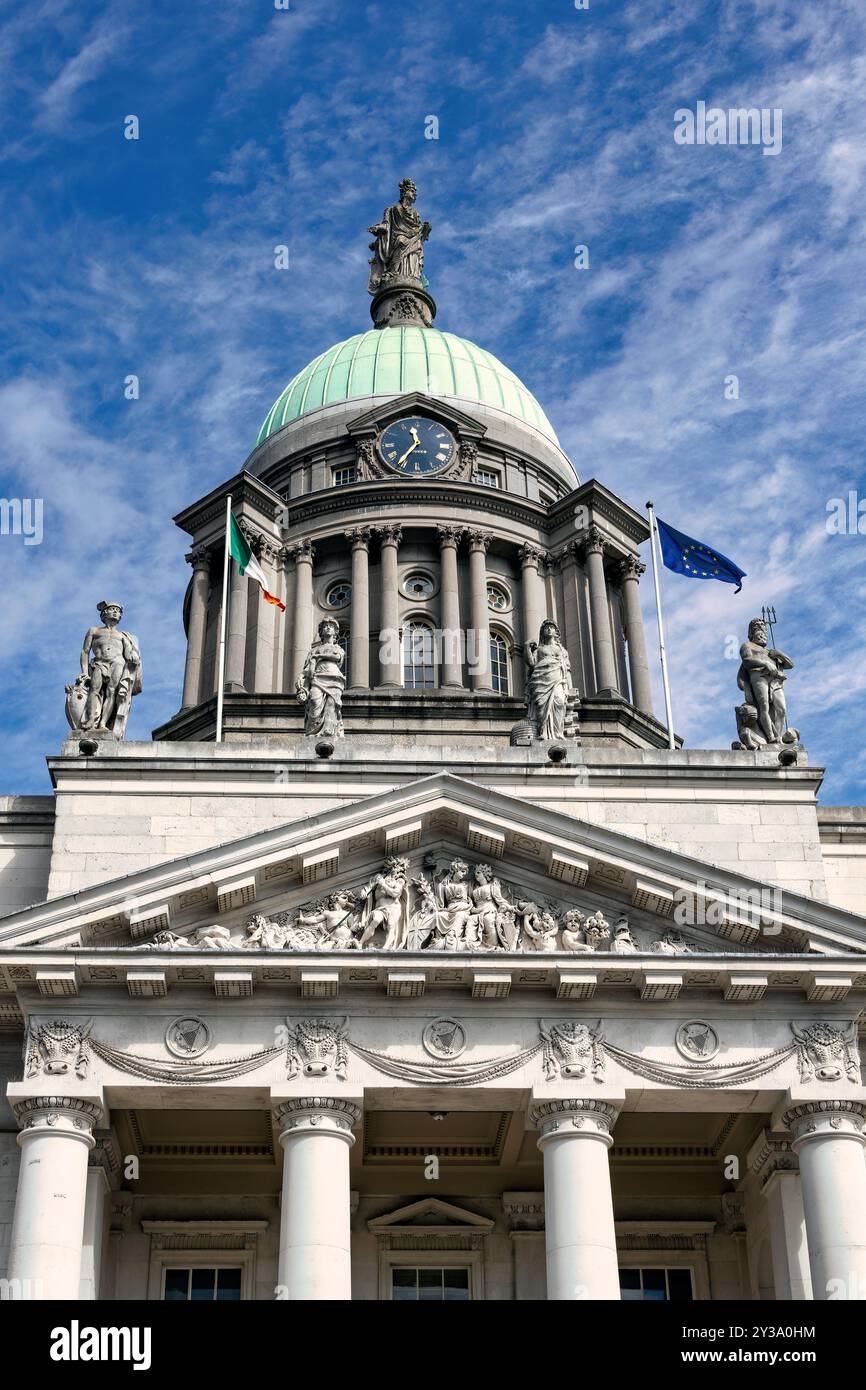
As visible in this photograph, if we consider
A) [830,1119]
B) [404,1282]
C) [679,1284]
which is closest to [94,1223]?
[404,1282]

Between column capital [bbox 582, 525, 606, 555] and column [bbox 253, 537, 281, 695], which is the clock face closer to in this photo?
column [bbox 253, 537, 281, 695]

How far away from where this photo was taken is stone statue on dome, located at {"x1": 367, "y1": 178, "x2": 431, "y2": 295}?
6594 centimetres

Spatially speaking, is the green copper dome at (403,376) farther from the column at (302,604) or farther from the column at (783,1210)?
the column at (783,1210)

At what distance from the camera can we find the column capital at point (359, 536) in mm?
54500

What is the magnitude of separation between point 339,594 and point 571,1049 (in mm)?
29321


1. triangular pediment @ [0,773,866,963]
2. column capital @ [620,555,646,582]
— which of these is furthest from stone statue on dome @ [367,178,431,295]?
triangular pediment @ [0,773,866,963]

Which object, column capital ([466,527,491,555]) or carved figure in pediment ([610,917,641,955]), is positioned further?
column capital ([466,527,491,555])

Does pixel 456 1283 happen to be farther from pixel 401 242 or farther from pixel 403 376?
pixel 401 242

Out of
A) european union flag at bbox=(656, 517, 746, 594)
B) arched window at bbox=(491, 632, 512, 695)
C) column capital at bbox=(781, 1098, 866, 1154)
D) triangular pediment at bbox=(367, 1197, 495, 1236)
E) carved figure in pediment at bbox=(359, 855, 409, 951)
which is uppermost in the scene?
arched window at bbox=(491, 632, 512, 695)

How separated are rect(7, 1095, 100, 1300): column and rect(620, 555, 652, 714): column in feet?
92.1

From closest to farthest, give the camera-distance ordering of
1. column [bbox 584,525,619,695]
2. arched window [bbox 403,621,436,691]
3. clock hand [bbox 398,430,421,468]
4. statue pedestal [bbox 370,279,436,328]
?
column [bbox 584,525,619,695]
arched window [bbox 403,621,436,691]
clock hand [bbox 398,430,421,468]
statue pedestal [bbox 370,279,436,328]

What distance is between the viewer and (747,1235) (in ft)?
101
